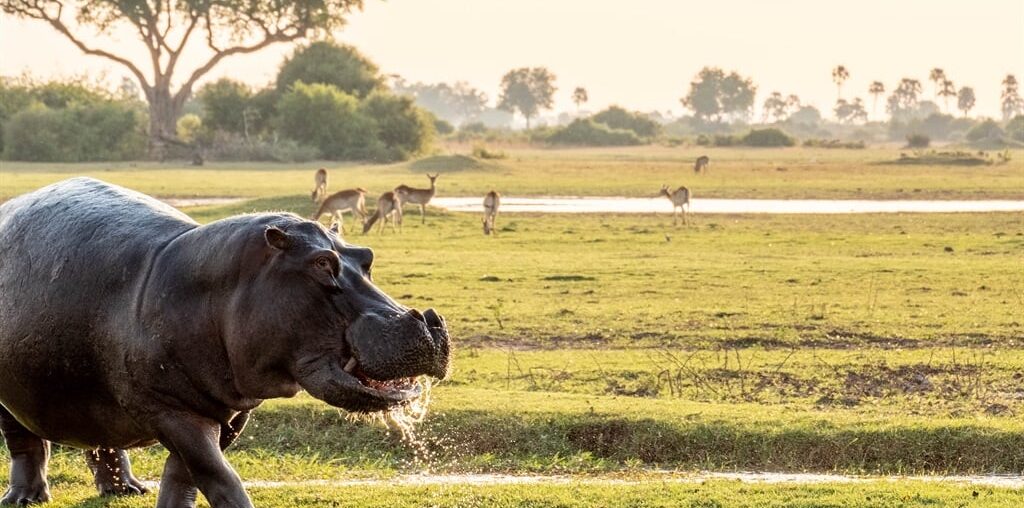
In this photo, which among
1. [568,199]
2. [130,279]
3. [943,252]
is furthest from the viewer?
[568,199]

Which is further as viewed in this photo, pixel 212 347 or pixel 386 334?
pixel 212 347

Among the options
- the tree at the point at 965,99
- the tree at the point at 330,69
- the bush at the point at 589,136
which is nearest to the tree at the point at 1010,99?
the tree at the point at 965,99

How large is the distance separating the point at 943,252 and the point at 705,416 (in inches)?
552

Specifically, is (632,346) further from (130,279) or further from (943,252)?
(943,252)

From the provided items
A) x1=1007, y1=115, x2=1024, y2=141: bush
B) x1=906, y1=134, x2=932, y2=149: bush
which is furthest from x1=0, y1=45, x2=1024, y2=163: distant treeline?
x1=1007, y1=115, x2=1024, y2=141: bush

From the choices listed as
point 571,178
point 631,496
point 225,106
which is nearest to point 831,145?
point 225,106

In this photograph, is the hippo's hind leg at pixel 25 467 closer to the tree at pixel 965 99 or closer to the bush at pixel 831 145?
the bush at pixel 831 145

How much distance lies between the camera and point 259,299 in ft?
16.2

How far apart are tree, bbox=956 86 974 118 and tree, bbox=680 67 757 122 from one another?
2523 centimetres

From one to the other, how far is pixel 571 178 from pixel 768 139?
39434mm

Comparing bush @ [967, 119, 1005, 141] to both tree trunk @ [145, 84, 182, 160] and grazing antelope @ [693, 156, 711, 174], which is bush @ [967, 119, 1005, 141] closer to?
grazing antelope @ [693, 156, 711, 174]

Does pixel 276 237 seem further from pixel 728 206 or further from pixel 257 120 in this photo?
pixel 257 120

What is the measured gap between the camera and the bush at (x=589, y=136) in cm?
8894

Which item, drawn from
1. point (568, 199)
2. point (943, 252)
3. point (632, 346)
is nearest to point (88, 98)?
point (568, 199)
